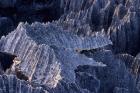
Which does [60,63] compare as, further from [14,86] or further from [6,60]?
[6,60]

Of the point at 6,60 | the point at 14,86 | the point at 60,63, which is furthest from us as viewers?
the point at 6,60

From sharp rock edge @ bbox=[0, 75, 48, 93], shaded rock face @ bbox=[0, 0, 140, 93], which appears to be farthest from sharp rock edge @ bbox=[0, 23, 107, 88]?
sharp rock edge @ bbox=[0, 75, 48, 93]

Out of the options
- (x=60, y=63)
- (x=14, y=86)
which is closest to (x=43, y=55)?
(x=60, y=63)

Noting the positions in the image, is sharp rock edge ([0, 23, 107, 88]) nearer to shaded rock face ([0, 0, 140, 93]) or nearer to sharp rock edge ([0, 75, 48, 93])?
shaded rock face ([0, 0, 140, 93])

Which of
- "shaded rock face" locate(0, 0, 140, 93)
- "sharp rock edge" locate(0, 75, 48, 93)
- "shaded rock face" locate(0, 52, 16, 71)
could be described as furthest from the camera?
"shaded rock face" locate(0, 52, 16, 71)

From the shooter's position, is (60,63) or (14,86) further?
(60,63)

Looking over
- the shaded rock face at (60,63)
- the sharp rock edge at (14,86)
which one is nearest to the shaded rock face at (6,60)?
the shaded rock face at (60,63)

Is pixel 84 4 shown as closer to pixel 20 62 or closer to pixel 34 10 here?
pixel 34 10

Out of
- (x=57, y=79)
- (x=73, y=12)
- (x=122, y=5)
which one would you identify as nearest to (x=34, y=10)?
(x=73, y=12)

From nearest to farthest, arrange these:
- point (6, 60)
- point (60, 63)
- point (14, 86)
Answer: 1. point (14, 86)
2. point (60, 63)
3. point (6, 60)
